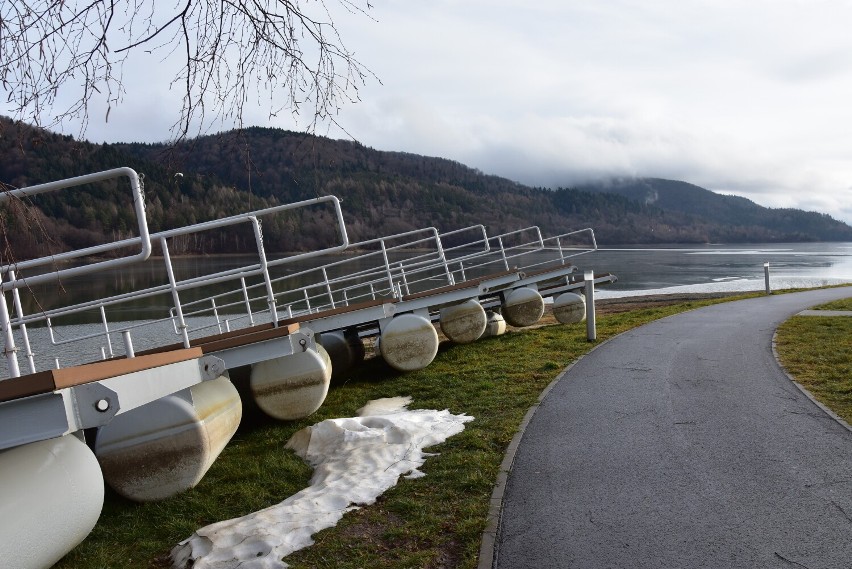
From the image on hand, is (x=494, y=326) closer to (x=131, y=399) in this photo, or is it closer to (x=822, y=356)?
(x=822, y=356)

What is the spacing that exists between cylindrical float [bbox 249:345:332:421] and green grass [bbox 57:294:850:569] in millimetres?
223

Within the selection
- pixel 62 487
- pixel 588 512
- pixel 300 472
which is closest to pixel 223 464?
pixel 300 472

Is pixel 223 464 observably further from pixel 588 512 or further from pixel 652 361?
pixel 652 361

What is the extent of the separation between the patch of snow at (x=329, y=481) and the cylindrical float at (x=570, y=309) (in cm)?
938

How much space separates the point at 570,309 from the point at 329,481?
481 inches

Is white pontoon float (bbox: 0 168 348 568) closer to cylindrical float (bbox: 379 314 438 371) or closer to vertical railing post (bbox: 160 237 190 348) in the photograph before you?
vertical railing post (bbox: 160 237 190 348)

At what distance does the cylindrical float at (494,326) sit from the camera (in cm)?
1537

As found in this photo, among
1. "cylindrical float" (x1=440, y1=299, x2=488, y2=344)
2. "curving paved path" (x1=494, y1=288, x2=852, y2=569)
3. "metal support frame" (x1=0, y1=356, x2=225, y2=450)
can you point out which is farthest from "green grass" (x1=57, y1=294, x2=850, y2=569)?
"cylindrical float" (x1=440, y1=299, x2=488, y2=344)

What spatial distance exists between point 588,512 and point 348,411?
14.5ft

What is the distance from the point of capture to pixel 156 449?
552 centimetres

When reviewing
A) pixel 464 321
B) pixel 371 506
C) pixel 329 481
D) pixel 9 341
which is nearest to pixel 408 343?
pixel 464 321

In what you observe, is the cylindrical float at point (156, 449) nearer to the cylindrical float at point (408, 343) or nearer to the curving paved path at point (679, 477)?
the curving paved path at point (679, 477)

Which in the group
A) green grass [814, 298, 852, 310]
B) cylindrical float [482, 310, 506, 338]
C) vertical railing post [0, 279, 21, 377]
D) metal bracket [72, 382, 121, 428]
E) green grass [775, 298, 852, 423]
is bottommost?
green grass [814, 298, 852, 310]

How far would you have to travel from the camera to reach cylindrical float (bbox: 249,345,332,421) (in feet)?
25.5
